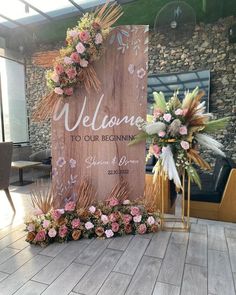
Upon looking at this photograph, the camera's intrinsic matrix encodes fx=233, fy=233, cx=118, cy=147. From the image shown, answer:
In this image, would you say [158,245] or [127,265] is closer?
[127,265]

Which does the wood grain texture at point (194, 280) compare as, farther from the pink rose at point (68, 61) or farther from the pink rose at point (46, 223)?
the pink rose at point (68, 61)

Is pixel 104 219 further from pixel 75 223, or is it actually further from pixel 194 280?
pixel 194 280

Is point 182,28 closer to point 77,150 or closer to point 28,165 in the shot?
point 77,150

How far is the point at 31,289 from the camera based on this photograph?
154 centimetres

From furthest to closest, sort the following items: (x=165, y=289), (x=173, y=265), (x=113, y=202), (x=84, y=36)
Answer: (x=113, y=202) < (x=84, y=36) < (x=173, y=265) < (x=165, y=289)

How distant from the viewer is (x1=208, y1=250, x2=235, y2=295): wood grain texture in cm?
153

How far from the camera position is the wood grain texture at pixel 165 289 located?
1.50 meters

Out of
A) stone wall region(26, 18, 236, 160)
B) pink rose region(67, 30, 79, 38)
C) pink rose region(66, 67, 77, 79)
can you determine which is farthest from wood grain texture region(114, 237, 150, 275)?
stone wall region(26, 18, 236, 160)

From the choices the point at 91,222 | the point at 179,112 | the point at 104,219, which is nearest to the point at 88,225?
the point at 91,222

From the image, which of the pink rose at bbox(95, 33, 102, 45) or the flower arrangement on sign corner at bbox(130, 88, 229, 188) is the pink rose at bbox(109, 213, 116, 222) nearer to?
the flower arrangement on sign corner at bbox(130, 88, 229, 188)

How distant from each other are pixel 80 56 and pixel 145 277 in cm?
186

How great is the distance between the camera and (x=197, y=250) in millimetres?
1995

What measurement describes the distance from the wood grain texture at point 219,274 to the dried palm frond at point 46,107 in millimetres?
1866

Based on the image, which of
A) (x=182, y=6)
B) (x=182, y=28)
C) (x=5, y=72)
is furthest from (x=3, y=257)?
(x=5, y=72)
